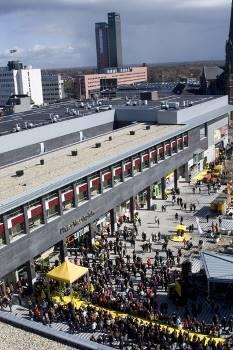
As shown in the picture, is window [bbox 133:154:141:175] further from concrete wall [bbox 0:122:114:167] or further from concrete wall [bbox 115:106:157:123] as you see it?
concrete wall [bbox 115:106:157:123]

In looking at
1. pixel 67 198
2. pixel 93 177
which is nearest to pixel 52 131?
pixel 93 177

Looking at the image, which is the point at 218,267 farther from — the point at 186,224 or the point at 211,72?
the point at 211,72

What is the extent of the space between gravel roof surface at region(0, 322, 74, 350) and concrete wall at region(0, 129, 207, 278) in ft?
21.8

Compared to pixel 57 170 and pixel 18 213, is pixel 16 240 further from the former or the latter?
pixel 57 170

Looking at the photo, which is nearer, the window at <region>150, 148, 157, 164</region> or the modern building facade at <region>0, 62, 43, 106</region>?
the window at <region>150, 148, 157, 164</region>

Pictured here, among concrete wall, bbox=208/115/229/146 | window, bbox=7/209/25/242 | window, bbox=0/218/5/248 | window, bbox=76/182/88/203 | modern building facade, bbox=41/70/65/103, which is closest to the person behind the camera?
window, bbox=0/218/5/248

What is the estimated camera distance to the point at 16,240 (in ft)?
98.7

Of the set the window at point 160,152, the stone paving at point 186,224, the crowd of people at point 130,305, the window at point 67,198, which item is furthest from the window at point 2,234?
the window at point 160,152

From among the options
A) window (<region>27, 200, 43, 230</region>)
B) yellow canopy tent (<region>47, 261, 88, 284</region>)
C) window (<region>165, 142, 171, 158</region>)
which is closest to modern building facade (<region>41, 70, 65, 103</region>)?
window (<region>165, 142, 171, 158</region>)

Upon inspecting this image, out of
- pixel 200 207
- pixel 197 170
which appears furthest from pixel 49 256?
pixel 197 170

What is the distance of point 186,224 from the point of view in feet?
141

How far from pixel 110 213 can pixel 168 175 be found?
1341 centimetres

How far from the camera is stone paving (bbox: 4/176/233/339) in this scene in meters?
28.2

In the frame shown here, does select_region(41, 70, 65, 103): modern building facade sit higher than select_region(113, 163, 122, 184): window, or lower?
higher
